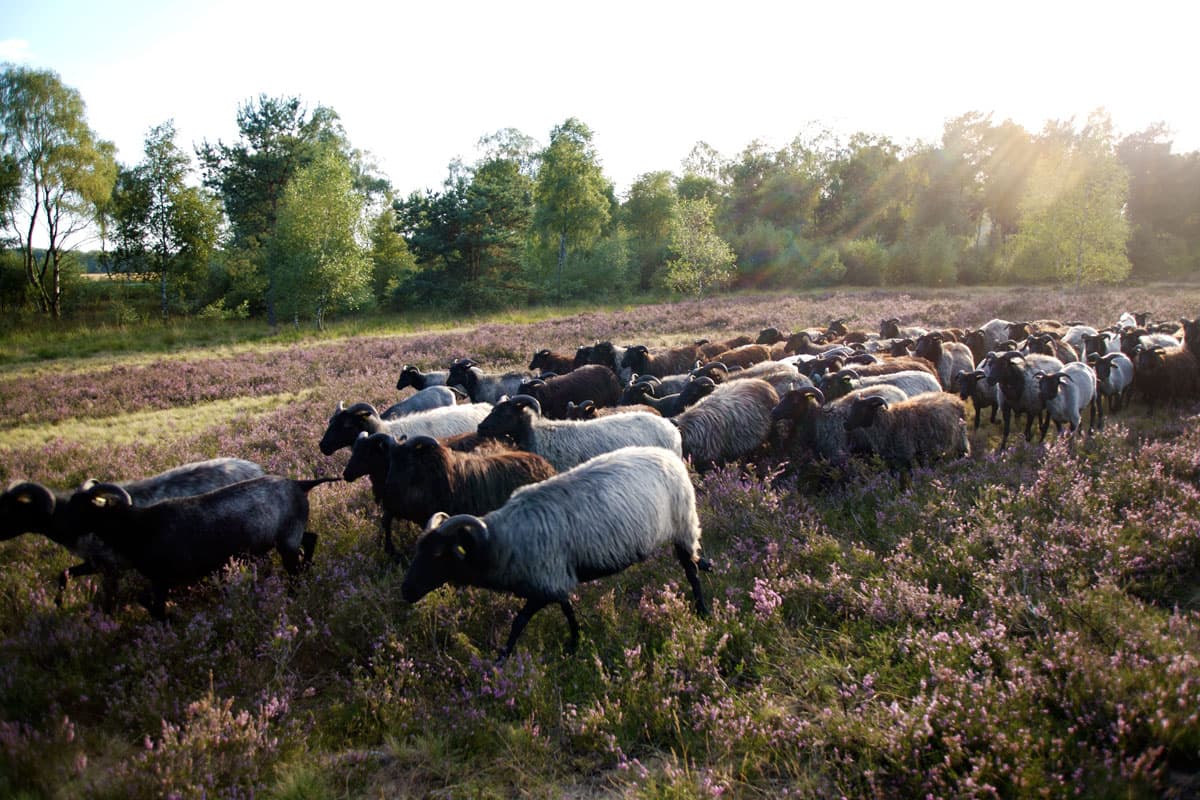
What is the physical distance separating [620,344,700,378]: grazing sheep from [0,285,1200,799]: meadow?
25.2 feet

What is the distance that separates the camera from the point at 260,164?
40.9 metres

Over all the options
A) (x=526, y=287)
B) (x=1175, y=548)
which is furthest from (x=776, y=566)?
(x=526, y=287)

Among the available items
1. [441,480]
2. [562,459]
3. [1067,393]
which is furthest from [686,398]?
[1067,393]

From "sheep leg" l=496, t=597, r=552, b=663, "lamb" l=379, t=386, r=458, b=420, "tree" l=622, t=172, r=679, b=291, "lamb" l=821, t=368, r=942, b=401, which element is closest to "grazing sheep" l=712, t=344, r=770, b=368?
"lamb" l=821, t=368, r=942, b=401

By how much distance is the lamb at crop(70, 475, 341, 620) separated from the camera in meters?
5.64

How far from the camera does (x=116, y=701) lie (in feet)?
14.7

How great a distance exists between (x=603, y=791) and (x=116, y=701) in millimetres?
3758

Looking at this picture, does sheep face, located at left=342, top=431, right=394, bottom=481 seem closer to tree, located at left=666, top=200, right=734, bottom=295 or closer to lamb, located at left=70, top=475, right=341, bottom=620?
lamb, located at left=70, top=475, right=341, bottom=620

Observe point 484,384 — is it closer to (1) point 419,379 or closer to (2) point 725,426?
(1) point 419,379

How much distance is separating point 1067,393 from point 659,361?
882cm

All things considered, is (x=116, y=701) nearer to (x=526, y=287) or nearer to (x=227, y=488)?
(x=227, y=488)

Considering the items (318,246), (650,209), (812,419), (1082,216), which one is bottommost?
(812,419)

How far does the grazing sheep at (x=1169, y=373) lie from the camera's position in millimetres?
11734

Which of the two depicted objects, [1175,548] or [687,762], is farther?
[1175,548]
